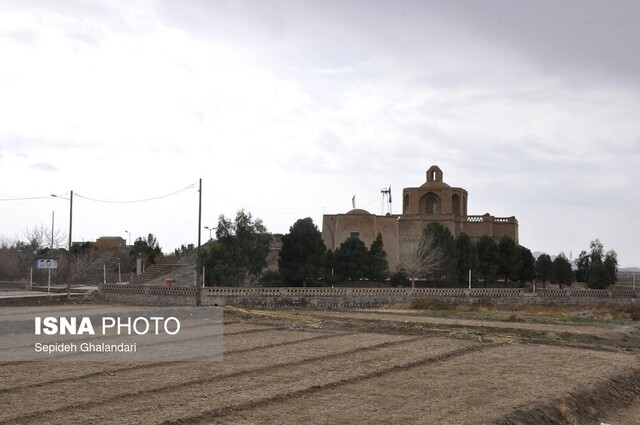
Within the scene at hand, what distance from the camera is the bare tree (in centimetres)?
4500

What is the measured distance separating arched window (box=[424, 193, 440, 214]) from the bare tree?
7728mm

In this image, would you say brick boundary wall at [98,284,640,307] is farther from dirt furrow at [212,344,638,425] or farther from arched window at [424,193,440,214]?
dirt furrow at [212,344,638,425]

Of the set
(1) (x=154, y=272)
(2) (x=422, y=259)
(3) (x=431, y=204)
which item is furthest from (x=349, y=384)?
(3) (x=431, y=204)

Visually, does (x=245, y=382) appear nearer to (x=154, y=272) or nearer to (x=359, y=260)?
(x=359, y=260)

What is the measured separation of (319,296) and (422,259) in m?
11.8

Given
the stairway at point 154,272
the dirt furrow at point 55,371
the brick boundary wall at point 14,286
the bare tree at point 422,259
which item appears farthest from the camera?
the stairway at point 154,272

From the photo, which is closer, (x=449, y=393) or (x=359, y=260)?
(x=449, y=393)

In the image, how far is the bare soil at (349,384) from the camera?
1080cm

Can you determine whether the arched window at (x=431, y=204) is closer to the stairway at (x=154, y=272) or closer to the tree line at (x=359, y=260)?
the tree line at (x=359, y=260)

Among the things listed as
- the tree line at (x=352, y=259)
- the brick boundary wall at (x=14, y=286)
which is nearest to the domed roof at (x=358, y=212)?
the tree line at (x=352, y=259)

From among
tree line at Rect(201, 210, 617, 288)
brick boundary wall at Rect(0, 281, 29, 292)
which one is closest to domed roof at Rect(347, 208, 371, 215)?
tree line at Rect(201, 210, 617, 288)

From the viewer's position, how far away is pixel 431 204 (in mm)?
55656

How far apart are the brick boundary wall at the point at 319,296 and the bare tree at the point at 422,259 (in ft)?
18.4

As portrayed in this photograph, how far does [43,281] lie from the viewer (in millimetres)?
53969
